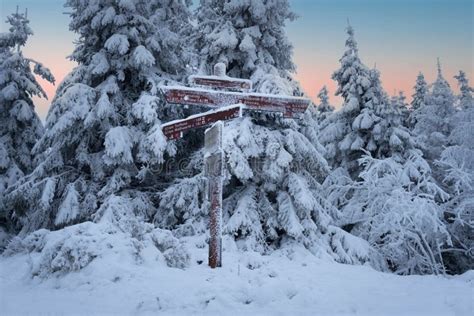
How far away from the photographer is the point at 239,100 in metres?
8.06

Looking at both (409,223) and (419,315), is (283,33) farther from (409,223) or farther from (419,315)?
(419,315)

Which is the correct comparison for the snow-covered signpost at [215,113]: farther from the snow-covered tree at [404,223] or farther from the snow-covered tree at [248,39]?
the snow-covered tree at [404,223]

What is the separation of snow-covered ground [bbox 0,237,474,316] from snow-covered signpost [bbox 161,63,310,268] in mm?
992

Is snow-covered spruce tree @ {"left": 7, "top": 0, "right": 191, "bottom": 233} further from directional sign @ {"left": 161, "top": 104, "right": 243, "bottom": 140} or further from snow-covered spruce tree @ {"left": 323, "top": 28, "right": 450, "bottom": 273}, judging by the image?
snow-covered spruce tree @ {"left": 323, "top": 28, "right": 450, "bottom": 273}

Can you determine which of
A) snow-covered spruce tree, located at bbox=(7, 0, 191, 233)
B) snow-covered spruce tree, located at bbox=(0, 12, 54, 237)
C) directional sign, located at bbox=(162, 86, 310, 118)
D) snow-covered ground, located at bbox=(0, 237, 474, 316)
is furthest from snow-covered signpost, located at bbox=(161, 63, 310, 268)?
snow-covered spruce tree, located at bbox=(0, 12, 54, 237)

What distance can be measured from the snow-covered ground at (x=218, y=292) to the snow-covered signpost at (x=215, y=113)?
0.99 metres

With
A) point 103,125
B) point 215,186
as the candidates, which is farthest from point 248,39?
point 215,186

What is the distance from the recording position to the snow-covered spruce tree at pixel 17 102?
56.6 feet

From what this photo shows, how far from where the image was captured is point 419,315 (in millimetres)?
5242

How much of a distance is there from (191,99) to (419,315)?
18.3ft

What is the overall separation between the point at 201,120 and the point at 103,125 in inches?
213

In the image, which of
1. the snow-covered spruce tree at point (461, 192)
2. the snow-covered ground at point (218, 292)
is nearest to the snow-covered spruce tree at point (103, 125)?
the snow-covered ground at point (218, 292)

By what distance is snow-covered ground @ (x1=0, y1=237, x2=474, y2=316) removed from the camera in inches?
208

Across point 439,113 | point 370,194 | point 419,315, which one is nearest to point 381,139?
point 370,194
